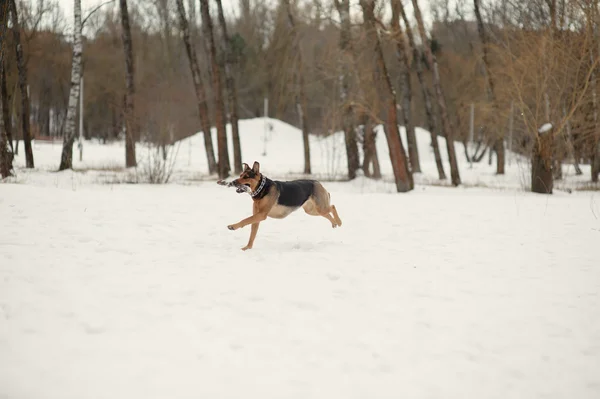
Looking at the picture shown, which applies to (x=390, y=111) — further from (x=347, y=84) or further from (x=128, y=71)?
(x=128, y=71)

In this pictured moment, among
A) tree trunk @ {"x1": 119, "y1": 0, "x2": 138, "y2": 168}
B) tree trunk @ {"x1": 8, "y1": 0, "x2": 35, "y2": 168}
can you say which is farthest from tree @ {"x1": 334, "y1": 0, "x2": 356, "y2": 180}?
tree trunk @ {"x1": 8, "y1": 0, "x2": 35, "y2": 168}

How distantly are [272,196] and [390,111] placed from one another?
8.25 m

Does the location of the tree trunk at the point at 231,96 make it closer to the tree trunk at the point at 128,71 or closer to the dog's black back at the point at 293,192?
the tree trunk at the point at 128,71

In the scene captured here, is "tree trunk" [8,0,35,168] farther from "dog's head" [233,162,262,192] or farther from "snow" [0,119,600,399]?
"dog's head" [233,162,262,192]

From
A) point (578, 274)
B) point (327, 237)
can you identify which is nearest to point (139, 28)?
point (327, 237)

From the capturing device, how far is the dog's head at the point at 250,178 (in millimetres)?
6504

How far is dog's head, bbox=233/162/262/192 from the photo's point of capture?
6.50 metres

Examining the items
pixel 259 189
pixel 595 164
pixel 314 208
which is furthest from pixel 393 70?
pixel 259 189

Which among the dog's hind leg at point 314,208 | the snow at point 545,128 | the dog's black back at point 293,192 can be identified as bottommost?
the dog's hind leg at point 314,208

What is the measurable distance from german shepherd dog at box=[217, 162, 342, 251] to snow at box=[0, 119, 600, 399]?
441 millimetres

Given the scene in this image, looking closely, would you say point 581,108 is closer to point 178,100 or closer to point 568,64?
point 568,64

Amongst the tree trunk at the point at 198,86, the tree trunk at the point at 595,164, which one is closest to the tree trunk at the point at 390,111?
the tree trunk at the point at 198,86

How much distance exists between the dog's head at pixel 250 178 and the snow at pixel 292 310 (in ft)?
2.89

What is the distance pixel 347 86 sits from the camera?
19.8 metres
